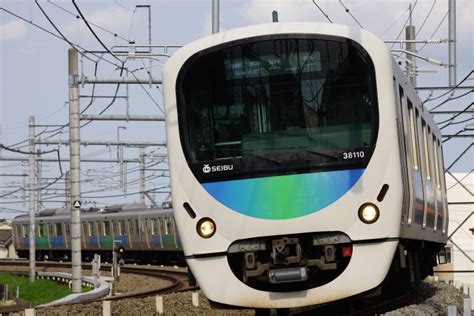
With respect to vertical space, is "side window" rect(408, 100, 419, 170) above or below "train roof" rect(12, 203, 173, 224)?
below

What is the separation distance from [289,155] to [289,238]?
789mm

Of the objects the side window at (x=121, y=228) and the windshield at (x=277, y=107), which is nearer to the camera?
the windshield at (x=277, y=107)

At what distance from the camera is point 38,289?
3306cm

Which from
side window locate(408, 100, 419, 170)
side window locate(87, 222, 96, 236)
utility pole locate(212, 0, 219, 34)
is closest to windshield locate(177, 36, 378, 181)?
side window locate(408, 100, 419, 170)

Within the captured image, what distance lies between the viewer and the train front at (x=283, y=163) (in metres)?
9.68

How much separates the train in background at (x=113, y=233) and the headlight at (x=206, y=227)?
28.8 m

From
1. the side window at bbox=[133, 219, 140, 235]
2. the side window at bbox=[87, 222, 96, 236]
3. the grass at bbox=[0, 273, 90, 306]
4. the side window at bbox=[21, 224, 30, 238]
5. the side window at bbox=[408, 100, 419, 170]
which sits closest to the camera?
the side window at bbox=[408, 100, 419, 170]

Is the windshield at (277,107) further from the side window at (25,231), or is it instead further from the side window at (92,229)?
Answer: the side window at (25,231)

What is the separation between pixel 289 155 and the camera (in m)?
9.82

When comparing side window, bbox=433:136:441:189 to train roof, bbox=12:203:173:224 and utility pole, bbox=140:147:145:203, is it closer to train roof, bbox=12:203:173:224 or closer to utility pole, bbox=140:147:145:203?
train roof, bbox=12:203:173:224

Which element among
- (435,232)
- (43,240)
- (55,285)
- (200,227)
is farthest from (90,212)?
(200,227)

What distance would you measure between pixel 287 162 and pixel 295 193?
31 cm

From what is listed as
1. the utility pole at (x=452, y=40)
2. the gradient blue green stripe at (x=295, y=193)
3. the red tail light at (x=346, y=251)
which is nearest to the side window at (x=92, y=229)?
the utility pole at (x=452, y=40)

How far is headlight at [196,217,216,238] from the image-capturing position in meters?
9.92
